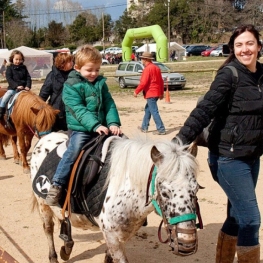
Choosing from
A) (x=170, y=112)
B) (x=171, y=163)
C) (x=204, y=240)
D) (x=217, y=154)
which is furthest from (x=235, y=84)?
(x=170, y=112)

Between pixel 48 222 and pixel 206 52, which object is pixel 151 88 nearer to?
pixel 48 222

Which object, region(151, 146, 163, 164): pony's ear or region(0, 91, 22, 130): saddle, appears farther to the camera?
region(0, 91, 22, 130): saddle

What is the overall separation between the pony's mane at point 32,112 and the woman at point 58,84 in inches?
7.1

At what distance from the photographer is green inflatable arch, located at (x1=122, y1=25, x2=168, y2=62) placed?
112 feet

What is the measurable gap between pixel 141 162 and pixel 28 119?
4.37 m

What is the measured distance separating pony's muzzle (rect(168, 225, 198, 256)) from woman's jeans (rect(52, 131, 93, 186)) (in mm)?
1145

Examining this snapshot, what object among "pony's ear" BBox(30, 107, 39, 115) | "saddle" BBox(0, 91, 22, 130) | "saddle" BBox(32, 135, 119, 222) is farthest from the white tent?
"saddle" BBox(32, 135, 119, 222)

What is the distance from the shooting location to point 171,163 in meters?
2.58

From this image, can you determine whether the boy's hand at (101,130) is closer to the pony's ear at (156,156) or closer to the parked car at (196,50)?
the pony's ear at (156,156)

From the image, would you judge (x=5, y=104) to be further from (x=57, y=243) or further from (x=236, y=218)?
(x=236, y=218)

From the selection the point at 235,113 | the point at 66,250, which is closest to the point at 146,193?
the point at 235,113

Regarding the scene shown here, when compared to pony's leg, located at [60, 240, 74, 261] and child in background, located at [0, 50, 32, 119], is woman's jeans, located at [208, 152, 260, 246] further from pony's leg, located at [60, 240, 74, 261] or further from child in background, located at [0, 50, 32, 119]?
child in background, located at [0, 50, 32, 119]

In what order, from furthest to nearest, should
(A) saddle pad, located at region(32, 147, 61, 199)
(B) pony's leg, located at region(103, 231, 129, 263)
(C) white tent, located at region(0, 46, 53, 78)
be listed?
(C) white tent, located at region(0, 46, 53, 78)
(A) saddle pad, located at region(32, 147, 61, 199)
(B) pony's leg, located at region(103, 231, 129, 263)

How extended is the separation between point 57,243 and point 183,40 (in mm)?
68937
